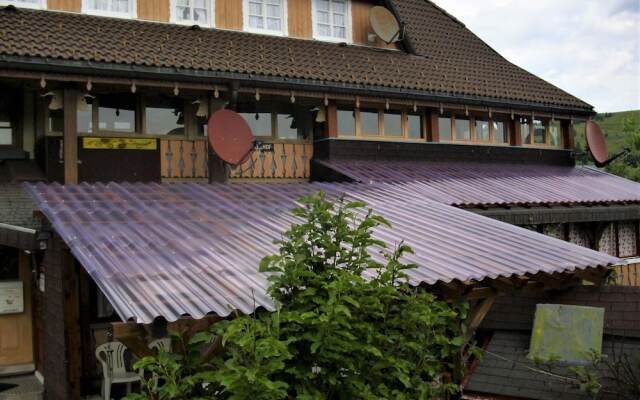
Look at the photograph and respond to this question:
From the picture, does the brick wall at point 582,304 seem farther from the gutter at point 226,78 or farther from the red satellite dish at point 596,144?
the red satellite dish at point 596,144

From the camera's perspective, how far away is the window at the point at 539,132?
1869 centimetres

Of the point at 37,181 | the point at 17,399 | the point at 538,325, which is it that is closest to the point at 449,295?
the point at 538,325

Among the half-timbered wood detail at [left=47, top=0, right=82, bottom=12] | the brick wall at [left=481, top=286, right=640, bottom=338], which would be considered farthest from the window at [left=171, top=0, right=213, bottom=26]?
the brick wall at [left=481, top=286, right=640, bottom=338]

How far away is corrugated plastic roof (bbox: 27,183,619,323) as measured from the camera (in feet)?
19.3

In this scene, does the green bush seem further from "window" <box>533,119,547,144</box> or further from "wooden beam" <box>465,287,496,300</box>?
"window" <box>533,119,547,144</box>

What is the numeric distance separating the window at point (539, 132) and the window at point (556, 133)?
240 millimetres

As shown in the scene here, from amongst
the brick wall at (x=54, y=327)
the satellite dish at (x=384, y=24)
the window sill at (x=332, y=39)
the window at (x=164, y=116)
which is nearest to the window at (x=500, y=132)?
the satellite dish at (x=384, y=24)

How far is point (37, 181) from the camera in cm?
1105

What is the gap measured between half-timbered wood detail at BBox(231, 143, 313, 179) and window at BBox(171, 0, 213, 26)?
10.6 ft

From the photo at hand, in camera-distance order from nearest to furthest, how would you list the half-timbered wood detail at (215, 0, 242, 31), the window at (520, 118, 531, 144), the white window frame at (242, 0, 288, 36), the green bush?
the green bush, the half-timbered wood detail at (215, 0, 242, 31), the white window frame at (242, 0, 288, 36), the window at (520, 118, 531, 144)

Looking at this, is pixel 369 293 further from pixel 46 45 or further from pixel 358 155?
pixel 358 155

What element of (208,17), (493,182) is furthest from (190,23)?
(493,182)

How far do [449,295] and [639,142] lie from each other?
1353 inches

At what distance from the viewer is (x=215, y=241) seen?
301 inches
